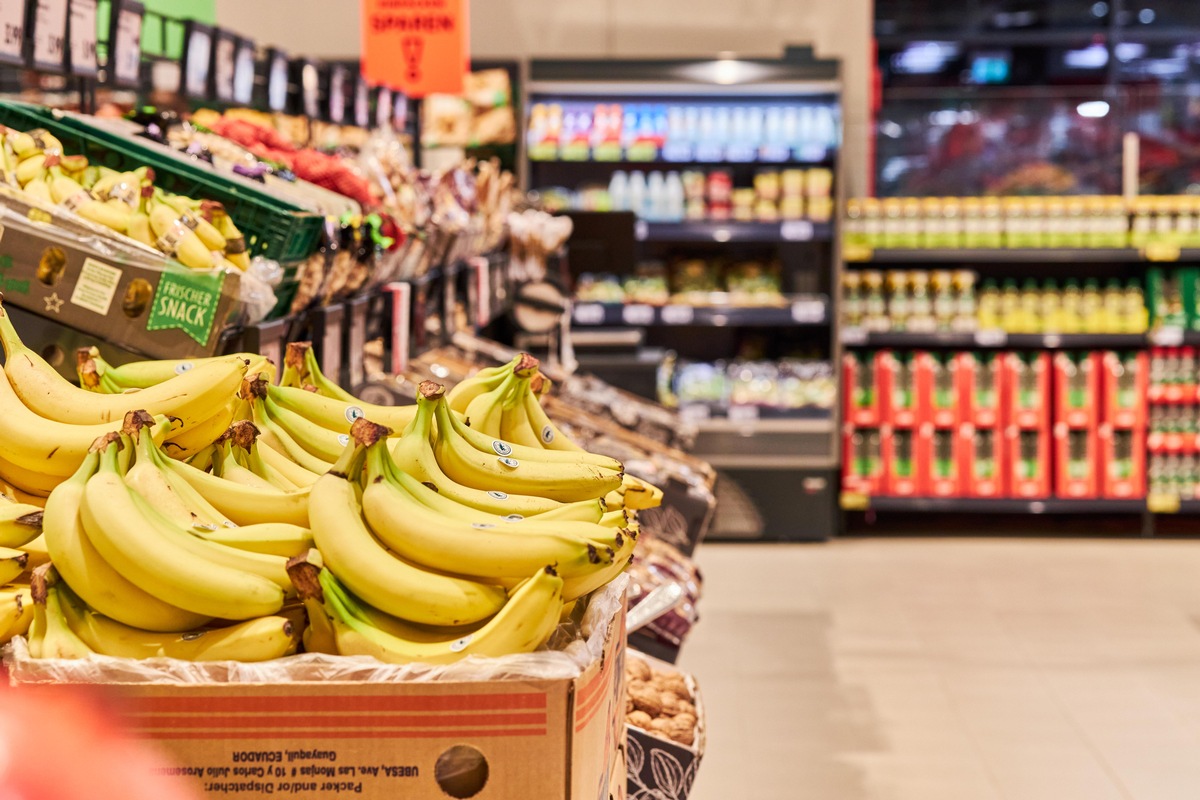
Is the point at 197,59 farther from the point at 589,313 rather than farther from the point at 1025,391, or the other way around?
the point at 1025,391

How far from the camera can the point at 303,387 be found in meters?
1.81

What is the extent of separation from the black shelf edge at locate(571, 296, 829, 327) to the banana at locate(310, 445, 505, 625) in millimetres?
5256

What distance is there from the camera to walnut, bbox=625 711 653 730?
2.25 metres

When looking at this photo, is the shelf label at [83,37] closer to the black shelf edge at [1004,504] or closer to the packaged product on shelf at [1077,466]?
the black shelf edge at [1004,504]

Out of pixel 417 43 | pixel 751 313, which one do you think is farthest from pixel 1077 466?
pixel 417 43

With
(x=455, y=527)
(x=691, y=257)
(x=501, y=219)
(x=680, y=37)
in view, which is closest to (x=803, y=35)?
(x=680, y=37)

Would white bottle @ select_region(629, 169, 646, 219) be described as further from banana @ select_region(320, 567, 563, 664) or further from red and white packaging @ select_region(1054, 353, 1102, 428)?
banana @ select_region(320, 567, 563, 664)

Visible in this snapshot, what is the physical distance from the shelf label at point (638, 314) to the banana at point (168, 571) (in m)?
5.31

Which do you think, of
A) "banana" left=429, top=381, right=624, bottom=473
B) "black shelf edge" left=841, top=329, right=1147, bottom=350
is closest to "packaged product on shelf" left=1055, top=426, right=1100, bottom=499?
"black shelf edge" left=841, top=329, right=1147, bottom=350

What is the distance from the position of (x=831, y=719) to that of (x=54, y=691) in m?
3.15

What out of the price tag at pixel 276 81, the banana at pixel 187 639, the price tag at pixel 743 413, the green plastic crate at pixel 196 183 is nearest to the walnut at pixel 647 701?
the green plastic crate at pixel 196 183

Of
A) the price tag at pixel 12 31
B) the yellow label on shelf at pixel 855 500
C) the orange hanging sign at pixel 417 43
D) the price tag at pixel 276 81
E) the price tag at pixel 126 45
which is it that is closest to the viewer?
the price tag at pixel 12 31

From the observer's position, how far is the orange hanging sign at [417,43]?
531 cm

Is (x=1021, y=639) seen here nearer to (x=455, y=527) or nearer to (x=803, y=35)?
(x=803, y=35)
